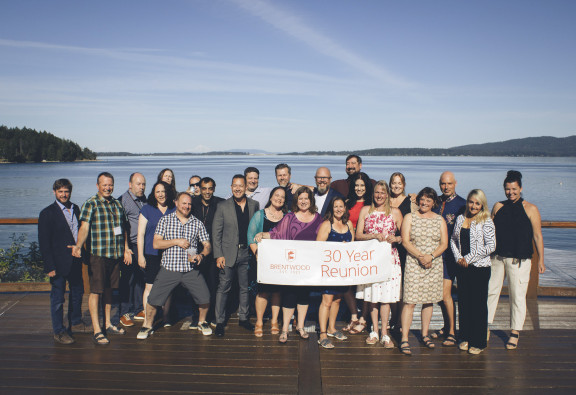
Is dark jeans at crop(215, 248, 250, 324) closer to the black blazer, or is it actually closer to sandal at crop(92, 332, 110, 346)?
sandal at crop(92, 332, 110, 346)

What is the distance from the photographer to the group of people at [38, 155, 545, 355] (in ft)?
14.1

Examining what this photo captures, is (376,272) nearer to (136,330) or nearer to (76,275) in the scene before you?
(136,330)

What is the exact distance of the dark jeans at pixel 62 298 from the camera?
4.44 meters

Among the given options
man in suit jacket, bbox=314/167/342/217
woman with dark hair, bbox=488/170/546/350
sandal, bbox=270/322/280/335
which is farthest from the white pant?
sandal, bbox=270/322/280/335

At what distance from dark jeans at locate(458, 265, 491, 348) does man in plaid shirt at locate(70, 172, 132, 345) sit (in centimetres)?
392

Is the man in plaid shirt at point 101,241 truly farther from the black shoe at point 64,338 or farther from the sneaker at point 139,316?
the sneaker at point 139,316

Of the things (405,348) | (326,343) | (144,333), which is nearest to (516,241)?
(405,348)

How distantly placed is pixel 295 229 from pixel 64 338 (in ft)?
9.30

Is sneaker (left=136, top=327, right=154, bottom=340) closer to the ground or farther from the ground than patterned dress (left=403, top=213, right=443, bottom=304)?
closer to the ground

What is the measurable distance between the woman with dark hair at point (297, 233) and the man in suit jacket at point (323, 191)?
57 cm

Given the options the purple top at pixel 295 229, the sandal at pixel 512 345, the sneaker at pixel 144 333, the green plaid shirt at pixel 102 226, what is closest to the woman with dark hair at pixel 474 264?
the sandal at pixel 512 345

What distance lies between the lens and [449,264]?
178 inches

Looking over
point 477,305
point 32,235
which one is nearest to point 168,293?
point 477,305

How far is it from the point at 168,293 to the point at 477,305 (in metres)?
3.42
